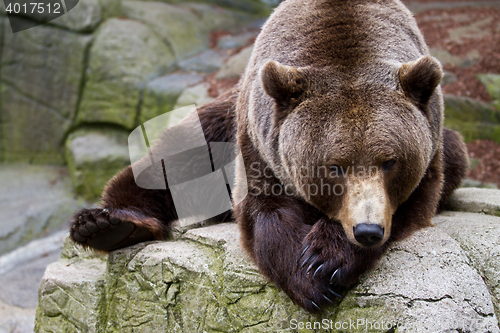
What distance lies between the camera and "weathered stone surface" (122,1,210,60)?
12719mm

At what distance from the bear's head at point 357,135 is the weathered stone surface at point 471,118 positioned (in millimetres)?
6843

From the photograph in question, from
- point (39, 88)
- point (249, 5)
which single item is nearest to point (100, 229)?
point (39, 88)

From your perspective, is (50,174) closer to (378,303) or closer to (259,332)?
(259,332)

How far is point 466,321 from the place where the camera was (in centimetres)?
331

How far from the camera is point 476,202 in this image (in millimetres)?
5312

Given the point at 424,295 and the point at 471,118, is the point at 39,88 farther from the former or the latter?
the point at 424,295

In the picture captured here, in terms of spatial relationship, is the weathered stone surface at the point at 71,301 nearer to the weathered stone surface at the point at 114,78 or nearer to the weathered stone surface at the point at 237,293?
the weathered stone surface at the point at 237,293

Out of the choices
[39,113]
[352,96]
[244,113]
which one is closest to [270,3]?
[39,113]

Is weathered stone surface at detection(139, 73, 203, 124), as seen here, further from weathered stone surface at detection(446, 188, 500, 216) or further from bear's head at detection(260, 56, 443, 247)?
bear's head at detection(260, 56, 443, 247)

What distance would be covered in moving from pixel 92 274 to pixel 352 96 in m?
3.33

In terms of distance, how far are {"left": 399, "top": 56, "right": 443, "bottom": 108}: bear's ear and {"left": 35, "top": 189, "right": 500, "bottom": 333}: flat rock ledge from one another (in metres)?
1.18

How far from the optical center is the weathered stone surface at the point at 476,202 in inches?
203
